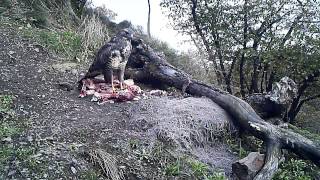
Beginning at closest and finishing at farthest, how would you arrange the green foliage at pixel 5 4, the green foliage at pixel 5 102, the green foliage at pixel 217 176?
the green foliage at pixel 217 176 → the green foliage at pixel 5 102 → the green foliage at pixel 5 4

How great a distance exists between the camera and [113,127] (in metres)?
4.78

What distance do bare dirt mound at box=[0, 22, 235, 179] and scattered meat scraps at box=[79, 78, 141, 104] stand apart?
0.13m

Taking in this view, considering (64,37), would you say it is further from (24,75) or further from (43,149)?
(43,149)

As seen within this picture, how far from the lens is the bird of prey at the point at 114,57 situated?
563cm

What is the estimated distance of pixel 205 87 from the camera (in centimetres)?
598

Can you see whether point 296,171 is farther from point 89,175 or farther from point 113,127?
point 89,175

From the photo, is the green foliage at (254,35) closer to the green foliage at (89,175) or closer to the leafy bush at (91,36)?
the leafy bush at (91,36)

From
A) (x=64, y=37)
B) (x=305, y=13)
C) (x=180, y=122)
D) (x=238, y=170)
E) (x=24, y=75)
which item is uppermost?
(x=305, y=13)

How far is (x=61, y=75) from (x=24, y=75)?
2.03 ft

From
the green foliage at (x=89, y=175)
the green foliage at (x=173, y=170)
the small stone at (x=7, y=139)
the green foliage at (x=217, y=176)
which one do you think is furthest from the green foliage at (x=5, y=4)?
the green foliage at (x=217, y=176)

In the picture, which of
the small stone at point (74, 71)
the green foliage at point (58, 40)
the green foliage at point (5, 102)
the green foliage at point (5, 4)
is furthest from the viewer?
the green foliage at point (5, 4)

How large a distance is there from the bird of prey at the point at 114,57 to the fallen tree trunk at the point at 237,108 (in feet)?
2.15

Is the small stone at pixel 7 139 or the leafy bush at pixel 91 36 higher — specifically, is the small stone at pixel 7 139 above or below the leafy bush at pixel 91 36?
below

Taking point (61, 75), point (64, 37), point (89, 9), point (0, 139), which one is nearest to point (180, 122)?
point (0, 139)
